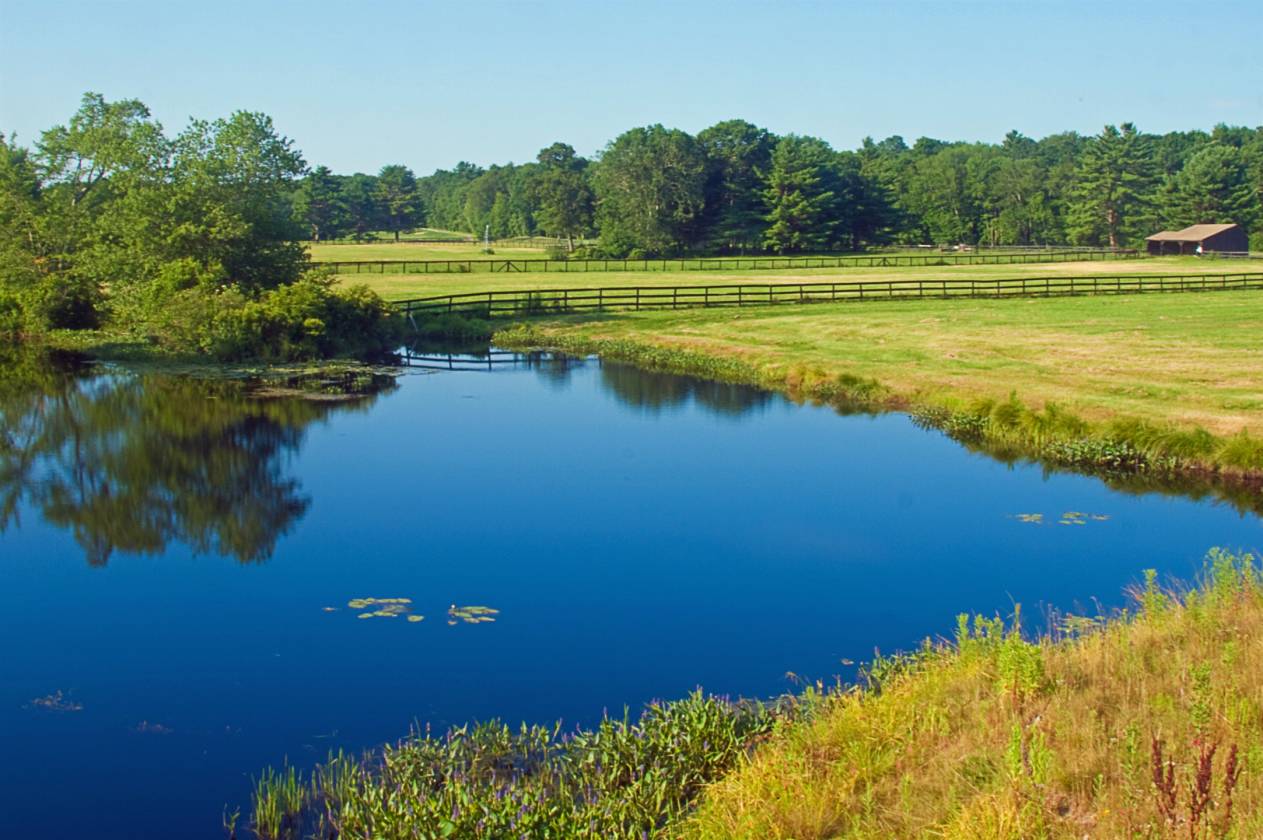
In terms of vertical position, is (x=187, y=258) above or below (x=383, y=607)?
above

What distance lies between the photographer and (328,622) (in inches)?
617

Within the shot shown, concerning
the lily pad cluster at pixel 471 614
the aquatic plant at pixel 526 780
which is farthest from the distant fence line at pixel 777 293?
the aquatic plant at pixel 526 780

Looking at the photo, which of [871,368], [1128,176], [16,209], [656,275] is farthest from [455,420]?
[1128,176]

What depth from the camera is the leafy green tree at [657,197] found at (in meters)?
118

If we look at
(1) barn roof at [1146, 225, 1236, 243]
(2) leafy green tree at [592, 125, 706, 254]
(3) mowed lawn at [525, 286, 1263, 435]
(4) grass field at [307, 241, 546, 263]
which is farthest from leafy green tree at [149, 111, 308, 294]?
(1) barn roof at [1146, 225, 1236, 243]

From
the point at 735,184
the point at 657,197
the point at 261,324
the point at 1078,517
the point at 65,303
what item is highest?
the point at 735,184

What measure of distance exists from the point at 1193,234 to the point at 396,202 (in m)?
113

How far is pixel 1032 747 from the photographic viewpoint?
8.10 meters

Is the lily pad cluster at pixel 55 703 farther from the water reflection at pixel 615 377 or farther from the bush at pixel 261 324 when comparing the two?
the bush at pixel 261 324

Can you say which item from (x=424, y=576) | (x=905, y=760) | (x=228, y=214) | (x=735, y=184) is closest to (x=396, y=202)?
(x=735, y=184)

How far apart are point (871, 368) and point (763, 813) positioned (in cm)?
3156

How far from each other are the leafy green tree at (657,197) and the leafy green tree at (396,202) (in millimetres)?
64808

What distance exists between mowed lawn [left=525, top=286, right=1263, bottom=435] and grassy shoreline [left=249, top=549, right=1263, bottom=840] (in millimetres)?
18405

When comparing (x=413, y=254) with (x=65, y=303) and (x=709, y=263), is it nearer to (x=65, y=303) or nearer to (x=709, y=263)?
(x=709, y=263)
